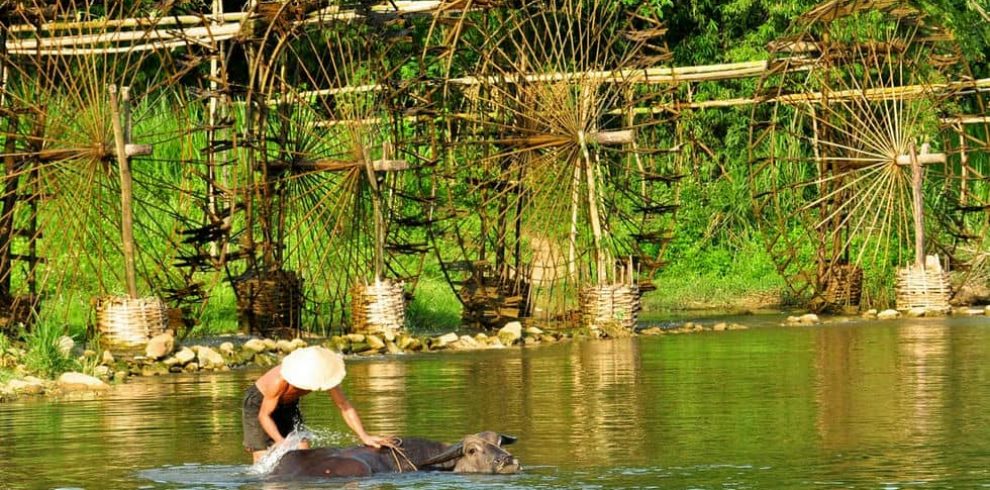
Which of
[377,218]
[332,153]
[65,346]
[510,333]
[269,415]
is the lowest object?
[510,333]

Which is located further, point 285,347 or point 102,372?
point 285,347

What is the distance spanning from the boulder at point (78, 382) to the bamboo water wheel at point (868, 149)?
12.6 meters

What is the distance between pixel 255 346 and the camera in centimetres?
2183

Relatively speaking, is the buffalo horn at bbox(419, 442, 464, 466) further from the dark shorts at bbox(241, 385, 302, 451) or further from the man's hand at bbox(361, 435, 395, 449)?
the dark shorts at bbox(241, 385, 302, 451)

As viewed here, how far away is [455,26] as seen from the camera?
26.2 metres

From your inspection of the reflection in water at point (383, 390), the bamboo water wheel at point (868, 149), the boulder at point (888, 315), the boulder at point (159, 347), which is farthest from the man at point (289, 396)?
the bamboo water wheel at point (868, 149)

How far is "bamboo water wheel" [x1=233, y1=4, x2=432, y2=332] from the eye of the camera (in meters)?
24.1

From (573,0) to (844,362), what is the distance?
33.2 feet

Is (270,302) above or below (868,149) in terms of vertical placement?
below

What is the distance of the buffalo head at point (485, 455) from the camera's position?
40.4 feet

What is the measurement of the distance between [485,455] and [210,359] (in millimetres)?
9210

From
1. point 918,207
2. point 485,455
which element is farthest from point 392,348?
point 485,455

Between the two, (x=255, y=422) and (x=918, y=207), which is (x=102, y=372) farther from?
(x=918, y=207)

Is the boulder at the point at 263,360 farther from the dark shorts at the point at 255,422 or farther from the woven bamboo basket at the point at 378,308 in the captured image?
the dark shorts at the point at 255,422
